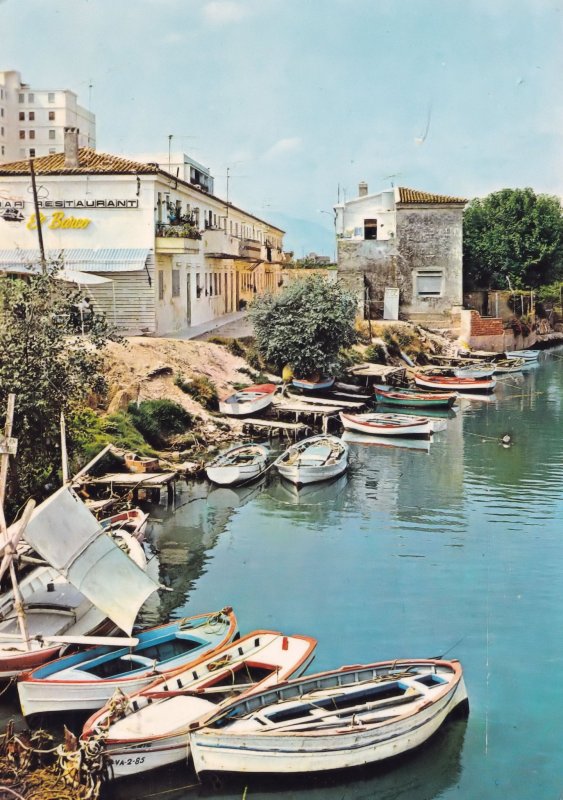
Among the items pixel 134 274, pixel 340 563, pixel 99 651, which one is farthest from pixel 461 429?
pixel 99 651

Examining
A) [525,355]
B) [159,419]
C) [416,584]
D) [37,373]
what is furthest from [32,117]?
[416,584]

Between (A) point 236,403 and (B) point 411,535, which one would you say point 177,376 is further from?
(B) point 411,535

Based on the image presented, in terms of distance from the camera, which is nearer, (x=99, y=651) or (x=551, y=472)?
(x=99, y=651)

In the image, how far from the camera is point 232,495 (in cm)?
2933

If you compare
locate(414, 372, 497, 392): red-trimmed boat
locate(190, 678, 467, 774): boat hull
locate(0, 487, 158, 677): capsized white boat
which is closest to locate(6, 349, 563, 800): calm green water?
locate(190, 678, 467, 774): boat hull

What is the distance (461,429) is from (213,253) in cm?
2042

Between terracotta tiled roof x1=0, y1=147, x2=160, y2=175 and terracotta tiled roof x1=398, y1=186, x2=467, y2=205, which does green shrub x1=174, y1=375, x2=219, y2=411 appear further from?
terracotta tiled roof x1=398, y1=186, x2=467, y2=205

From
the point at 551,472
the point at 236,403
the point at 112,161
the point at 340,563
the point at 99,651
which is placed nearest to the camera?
the point at 99,651

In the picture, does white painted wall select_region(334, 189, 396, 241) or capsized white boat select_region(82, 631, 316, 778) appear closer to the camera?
capsized white boat select_region(82, 631, 316, 778)

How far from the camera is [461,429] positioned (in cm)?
4075

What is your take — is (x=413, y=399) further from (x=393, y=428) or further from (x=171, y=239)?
(x=171, y=239)

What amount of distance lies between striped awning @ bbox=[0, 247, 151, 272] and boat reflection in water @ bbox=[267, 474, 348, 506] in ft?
50.3

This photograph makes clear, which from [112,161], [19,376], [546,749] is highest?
[112,161]

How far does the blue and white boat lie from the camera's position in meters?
14.4
